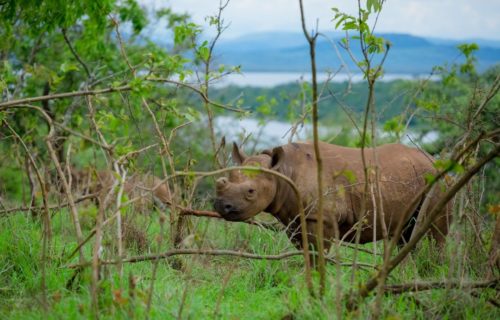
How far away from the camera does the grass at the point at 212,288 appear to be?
15.6ft

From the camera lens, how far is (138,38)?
19.5 meters

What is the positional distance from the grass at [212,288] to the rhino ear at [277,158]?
0.78m

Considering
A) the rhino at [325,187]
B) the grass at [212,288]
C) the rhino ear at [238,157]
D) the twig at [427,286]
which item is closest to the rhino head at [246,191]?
the rhino at [325,187]

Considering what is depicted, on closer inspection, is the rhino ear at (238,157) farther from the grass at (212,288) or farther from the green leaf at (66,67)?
the green leaf at (66,67)

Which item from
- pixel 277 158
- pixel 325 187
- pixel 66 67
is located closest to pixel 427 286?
pixel 325 187

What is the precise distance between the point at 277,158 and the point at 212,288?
5.10ft

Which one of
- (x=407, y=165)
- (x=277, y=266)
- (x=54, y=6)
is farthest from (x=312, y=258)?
(x=54, y=6)

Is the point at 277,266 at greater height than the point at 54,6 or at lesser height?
lesser

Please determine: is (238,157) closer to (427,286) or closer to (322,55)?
(427,286)

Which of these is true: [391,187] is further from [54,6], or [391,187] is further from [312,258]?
[54,6]

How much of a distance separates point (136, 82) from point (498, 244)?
291cm

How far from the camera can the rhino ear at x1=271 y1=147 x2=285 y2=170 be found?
6853 millimetres

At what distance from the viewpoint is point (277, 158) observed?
6.95 metres

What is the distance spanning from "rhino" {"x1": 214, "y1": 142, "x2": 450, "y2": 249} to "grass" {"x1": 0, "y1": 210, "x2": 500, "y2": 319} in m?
0.42
